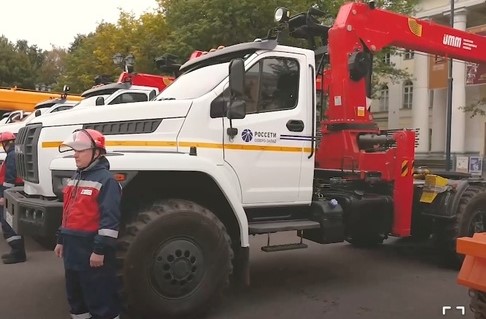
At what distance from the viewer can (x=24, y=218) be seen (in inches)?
201

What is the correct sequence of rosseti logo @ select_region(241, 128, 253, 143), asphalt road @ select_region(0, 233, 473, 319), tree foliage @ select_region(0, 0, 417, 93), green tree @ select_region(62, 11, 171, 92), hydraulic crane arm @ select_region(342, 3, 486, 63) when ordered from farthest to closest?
1. green tree @ select_region(62, 11, 171, 92)
2. tree foliage @ select_region(0, 0, 417, 93)
3. hydraulic crane arm @ select_region(342, 3, 486, 63)
4. rosseti logo @ select_region(241, 128, 253, 143)
5. asphalt road @ select_region(0, 233, 473, 319)

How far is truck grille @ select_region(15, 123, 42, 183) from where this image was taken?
5.74 metres

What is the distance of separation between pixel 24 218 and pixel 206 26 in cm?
1348

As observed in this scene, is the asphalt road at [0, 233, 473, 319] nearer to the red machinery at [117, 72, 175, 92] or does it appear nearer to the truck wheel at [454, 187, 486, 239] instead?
the truck wheel at [454, 187, 486, 239]

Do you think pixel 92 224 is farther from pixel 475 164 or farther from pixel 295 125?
pixel 475 164

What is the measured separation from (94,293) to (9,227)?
3.37 meters

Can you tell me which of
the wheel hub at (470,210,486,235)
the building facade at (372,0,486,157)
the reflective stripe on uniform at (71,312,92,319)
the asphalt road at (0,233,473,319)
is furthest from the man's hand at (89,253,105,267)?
the building facade at (372,0,486,157)

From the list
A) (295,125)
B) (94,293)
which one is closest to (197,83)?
(295,125)

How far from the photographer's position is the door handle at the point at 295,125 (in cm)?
586

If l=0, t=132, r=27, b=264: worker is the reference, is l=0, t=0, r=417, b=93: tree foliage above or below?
above

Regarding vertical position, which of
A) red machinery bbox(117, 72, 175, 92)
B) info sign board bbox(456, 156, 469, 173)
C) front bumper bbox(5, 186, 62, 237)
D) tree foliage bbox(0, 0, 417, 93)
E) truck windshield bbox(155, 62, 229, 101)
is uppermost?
tree foliage bbox(0, 0, 417, 93)

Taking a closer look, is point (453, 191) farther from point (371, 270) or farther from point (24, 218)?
point (24, 218)

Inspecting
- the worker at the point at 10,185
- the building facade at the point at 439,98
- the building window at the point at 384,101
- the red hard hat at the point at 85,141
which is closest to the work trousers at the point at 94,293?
the red hard hat at the point at 85,141

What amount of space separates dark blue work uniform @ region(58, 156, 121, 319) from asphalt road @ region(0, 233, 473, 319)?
1.05 meters
